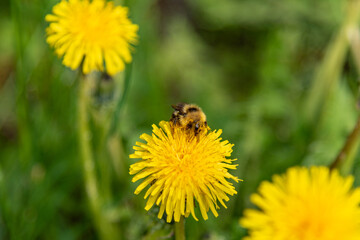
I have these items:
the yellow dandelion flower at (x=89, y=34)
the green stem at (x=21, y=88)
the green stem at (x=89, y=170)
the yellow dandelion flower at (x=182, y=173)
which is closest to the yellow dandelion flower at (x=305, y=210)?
the yellow dandelion flower at (x=182, y=173)

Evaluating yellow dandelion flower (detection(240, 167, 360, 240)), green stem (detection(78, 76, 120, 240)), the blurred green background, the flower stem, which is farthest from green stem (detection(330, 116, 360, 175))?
green stem (detection(78, 76, 120, 240))

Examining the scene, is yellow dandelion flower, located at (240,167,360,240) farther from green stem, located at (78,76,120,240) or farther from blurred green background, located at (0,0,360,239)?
green stem, located at (78,76,120,240)

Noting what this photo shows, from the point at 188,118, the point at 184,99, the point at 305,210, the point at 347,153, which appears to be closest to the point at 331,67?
the point at 347,153

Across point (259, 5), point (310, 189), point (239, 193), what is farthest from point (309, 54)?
point (310, 189)

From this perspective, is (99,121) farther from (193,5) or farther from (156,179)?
(193,5)

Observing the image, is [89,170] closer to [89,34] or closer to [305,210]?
[89,34]

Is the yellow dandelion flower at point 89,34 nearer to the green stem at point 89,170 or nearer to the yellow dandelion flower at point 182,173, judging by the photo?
the green stem at point 89,170
